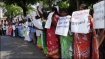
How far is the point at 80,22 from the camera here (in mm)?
6625

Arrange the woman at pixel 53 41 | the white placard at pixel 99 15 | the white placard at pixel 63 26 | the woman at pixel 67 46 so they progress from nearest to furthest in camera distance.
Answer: the white placard at pixel 99 15 < the white placard at pixel 63 26 < the woman at pixel 67 46 < the woman at pixel 53 41

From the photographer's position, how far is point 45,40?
366 inches

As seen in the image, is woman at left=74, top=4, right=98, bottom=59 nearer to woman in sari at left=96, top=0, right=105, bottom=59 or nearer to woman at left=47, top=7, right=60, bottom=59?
woman in sari at left=96, top=0, right=105, bottom=59

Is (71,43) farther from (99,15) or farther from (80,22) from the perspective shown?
(99,15)

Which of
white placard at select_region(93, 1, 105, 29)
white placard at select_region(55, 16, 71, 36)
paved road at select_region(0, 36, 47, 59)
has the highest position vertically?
white placard at select_region(93, 1, 105, 29)

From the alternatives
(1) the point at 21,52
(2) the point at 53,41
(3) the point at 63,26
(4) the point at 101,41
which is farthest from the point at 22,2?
(4) the point at 101,41

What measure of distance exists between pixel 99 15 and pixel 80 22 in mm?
787

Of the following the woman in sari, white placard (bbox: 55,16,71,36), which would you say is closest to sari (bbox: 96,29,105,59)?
the woman in sari

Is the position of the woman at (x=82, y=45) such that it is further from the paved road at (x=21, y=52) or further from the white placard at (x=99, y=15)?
the paved road at (x=21, y=52)

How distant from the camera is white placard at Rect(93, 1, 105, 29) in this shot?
5.75 meters

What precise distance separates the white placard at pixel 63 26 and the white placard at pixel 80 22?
0.68 ft

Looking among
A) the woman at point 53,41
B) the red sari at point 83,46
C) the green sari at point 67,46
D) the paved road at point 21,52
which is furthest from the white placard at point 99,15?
the paved road at point 21,52

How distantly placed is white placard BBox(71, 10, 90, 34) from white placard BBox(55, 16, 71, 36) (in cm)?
21

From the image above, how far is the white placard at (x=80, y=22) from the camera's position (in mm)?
6359
